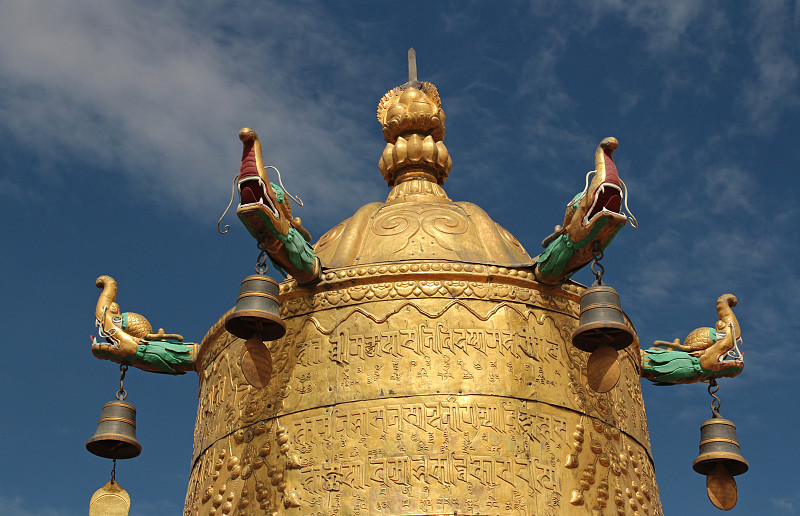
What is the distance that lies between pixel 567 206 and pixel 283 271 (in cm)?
314

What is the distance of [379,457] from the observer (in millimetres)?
12062

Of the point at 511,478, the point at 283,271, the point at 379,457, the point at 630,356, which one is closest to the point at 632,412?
the point at 630,356

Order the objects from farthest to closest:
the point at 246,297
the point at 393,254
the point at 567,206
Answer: the point at 393,254
the point at 567,206
the point at 246,297

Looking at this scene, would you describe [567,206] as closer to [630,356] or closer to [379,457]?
[630,356]

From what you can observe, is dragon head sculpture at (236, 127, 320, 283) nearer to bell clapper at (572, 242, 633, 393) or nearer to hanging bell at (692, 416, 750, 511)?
bell clapper at (572, 242, 633, 393)

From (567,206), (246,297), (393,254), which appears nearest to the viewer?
(246,297)

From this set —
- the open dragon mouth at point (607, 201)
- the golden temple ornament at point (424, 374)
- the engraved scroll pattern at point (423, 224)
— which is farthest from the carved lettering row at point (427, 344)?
the open dragon mouth at point (607, 201)

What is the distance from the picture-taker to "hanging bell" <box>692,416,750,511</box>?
13.5m

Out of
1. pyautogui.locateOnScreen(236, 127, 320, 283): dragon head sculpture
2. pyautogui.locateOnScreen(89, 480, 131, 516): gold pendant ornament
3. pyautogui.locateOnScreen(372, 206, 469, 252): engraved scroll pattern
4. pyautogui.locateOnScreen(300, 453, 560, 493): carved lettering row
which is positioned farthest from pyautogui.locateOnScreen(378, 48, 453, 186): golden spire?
pyautogui.locateOnScreen(89, 480, 131, 516): gold pendant ornament

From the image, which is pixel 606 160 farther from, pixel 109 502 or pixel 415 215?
pixel 109 502

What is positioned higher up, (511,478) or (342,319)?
(342,319)

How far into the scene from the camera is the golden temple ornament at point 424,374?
12.0m

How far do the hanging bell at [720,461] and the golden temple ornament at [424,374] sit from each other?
0.38 ft

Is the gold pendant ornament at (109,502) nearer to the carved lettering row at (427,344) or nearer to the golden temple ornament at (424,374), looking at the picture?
the golden temple ornament at (424,374)
